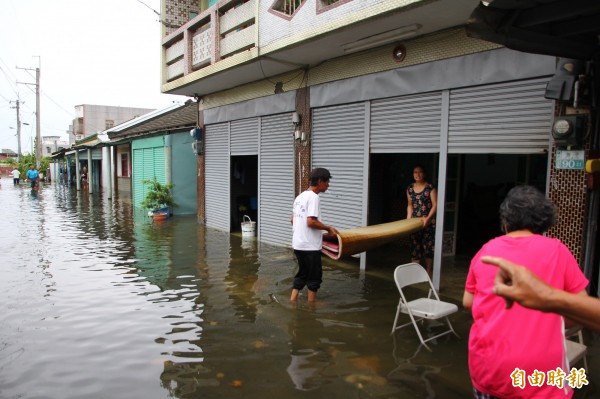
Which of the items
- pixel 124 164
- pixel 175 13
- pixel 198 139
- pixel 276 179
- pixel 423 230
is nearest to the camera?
pixel 423 230

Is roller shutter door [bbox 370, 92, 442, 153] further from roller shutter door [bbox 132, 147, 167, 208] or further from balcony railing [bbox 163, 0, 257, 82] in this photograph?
roller shutter door [bbox 132, 147, 167, 208]

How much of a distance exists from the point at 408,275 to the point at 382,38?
149 inches

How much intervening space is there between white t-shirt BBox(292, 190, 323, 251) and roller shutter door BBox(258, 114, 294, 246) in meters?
4.09

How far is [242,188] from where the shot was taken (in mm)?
12547

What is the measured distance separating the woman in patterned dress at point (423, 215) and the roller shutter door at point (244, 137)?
16.5 feet

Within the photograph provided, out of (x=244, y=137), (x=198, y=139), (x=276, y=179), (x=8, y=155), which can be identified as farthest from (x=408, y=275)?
(x=8, y=155)

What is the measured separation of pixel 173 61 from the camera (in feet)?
40.9

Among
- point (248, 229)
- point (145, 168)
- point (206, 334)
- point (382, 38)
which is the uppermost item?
point (382, 38)

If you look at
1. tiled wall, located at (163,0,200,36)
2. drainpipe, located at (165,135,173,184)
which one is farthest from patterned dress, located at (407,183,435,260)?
drainpipe, located at (165,135,173,184)

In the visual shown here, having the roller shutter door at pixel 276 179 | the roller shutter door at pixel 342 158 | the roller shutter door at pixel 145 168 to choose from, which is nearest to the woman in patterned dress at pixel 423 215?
the roller shutter door at pixel 342 158

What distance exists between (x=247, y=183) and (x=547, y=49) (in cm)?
923

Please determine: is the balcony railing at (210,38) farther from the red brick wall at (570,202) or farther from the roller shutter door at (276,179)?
the red brick wall at (570,202)

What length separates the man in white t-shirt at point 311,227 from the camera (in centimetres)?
540

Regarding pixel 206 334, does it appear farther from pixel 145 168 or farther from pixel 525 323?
pixel 145 168
